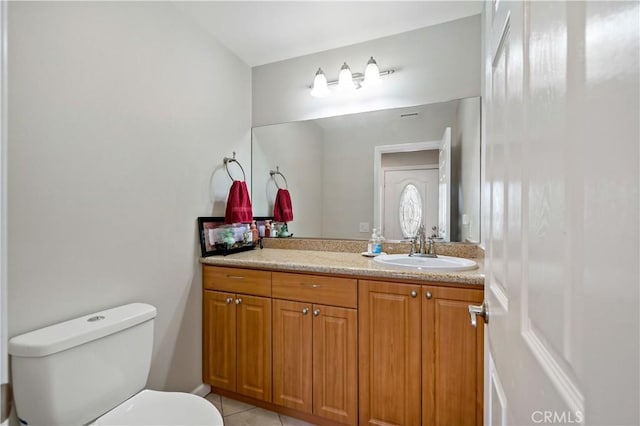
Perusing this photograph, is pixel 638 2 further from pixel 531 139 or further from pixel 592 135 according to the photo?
pixel 531 139

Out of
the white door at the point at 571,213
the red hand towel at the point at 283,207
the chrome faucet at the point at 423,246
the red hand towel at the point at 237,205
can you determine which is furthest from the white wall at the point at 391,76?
the white door at the point at 571,213

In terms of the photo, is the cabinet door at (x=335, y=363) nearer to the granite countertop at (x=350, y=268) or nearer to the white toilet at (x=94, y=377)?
the granite countertop at (x=350, y=268)

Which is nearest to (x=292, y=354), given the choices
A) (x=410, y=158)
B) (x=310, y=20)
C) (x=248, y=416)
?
(x=248, y=416)

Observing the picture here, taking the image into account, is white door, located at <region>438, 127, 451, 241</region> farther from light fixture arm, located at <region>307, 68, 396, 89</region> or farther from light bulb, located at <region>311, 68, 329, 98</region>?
light bulb, located at <region>311, 68, 329, 98</region>

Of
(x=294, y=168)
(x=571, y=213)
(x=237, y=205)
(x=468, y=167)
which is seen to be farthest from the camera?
(x=294, y=168)

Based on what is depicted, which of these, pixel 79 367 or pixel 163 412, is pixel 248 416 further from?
pixel 79 367

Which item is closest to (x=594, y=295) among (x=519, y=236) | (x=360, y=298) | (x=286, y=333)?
(x=519, y=236)

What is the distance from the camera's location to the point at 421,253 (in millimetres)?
1828

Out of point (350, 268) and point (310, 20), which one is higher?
point (310, 20)

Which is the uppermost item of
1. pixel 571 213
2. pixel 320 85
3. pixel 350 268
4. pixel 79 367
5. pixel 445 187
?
pixel 320 85

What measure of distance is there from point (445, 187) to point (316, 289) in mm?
1108

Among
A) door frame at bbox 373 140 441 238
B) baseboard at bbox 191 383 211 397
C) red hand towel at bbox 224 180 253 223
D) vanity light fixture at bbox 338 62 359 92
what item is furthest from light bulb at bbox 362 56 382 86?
baseboard at bbox 191 383 211 397

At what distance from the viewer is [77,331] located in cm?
108

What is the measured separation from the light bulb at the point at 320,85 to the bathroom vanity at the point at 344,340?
1.28 meters
